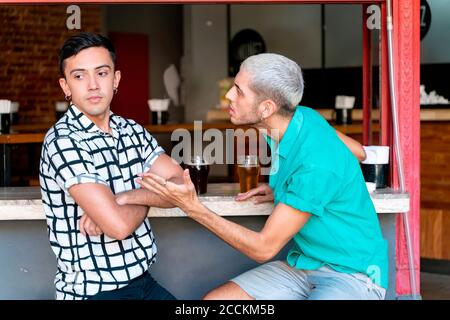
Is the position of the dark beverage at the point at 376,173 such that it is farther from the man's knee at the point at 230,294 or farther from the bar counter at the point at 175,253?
the man's knee at the point at 230,294

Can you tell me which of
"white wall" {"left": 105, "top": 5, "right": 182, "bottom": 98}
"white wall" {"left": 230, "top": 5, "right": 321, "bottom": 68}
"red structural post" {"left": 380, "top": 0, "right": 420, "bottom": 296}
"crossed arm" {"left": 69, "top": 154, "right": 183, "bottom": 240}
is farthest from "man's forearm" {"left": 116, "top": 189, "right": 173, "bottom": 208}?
"white wall" {"left": 105, "top": 5, "right": 182, "bottom": 98}

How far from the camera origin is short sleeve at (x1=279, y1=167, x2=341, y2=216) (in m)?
2.21

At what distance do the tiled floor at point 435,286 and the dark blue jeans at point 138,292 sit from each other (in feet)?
8.24

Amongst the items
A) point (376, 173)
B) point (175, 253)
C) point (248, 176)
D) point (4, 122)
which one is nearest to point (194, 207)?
point (248, 176)

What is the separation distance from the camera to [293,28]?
9672 millimetres

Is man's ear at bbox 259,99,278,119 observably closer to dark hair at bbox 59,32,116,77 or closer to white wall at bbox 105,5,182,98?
dark hair at bbox 59,32,116,77

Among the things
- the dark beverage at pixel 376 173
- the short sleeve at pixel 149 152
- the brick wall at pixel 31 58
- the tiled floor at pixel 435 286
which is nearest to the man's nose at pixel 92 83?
the short sleeve at pixel 149 152

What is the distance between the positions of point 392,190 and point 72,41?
1357 mm

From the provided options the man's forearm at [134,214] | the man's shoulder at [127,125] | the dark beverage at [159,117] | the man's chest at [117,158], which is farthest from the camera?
the dark beverage at [159,117]

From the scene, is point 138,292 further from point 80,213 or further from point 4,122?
point 4,122

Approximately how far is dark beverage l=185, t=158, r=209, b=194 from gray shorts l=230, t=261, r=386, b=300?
0.54m

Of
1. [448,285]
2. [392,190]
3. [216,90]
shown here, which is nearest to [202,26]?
[216,90]

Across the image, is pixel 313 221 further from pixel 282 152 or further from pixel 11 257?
pixel 11 257

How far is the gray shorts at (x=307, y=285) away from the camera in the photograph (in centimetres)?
235
